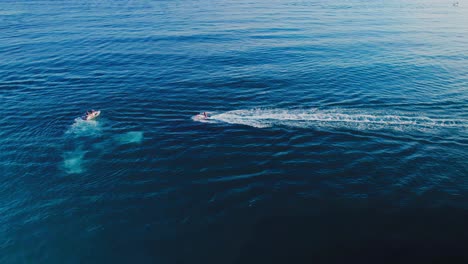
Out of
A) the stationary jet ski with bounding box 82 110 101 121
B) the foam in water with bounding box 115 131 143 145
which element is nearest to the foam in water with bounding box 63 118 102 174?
the stationary jet ski with bounding box 82 110 101 121

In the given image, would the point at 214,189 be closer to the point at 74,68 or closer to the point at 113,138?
the point at 113,138

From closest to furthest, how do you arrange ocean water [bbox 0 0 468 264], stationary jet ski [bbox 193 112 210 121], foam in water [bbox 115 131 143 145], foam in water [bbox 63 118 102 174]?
ocean water [bbox 0 0 468 264] < foam in water [bbox 63 118 102 174] < foam in water [bbox 115 131 143 145] < stationary jet ski [bbox 193 112 210 121]

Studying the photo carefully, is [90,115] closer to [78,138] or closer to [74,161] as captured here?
[78,138]

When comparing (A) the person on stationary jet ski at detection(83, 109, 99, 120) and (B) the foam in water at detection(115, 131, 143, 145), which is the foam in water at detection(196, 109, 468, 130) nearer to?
(B) the foam in water at detection(115, 131, 143, 145)

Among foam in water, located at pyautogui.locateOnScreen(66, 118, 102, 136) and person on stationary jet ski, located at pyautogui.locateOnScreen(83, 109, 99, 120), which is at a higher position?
person on stationary jet ski, located at pyautogui.locateOnScreen(83, 109, 99, 120)

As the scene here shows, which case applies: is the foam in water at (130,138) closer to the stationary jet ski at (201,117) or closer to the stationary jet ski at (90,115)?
the stationary jet ski at (90,115)

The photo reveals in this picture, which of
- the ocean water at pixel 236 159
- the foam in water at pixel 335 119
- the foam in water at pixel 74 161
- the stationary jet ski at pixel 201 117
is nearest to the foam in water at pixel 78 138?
the foam in water at pixel 74 161
